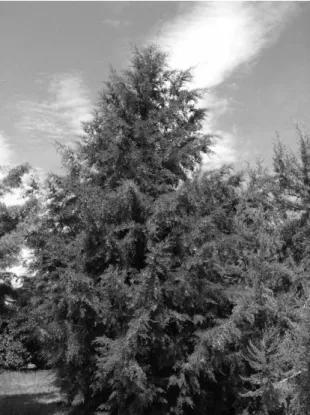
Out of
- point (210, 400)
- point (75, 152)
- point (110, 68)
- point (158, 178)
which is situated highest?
point (110, 68)

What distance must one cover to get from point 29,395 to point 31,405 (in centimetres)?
295

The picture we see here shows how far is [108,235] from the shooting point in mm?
8992

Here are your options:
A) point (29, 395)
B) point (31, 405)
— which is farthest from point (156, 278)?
point (29, 395)

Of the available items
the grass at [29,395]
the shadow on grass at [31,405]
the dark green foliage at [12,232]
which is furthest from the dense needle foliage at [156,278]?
the shadow on grass at [31,405]

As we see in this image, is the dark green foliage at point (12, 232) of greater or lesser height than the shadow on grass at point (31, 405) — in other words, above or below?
above

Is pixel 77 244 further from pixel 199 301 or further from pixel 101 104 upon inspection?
pixel 101 104

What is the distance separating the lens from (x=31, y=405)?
14508 mm

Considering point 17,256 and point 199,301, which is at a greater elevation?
point 17,256

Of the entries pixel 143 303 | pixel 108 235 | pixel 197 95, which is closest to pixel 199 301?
pixel 143 303

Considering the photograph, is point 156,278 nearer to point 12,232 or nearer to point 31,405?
point 12,232

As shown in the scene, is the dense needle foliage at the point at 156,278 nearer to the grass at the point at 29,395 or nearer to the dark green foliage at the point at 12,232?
the dark green foliage at the point at 12,232

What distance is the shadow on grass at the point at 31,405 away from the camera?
12.9 metres

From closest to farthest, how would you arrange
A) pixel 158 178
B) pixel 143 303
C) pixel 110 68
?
pixel 143 303, pixel 158 178, pixel 110 68

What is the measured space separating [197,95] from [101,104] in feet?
8.55
